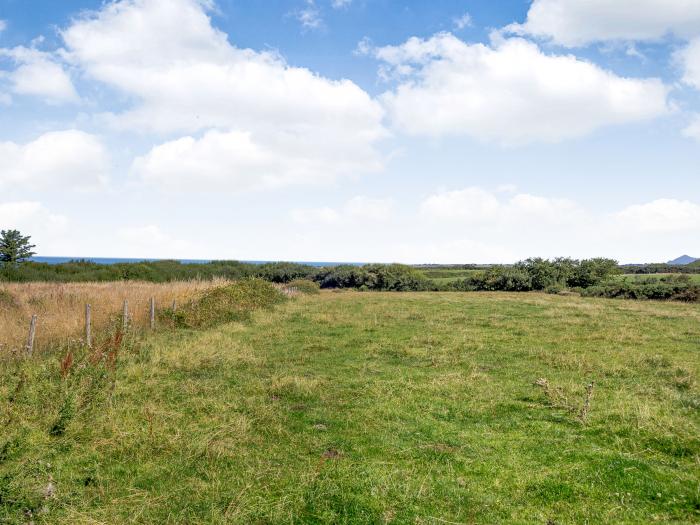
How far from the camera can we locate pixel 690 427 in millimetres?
7090

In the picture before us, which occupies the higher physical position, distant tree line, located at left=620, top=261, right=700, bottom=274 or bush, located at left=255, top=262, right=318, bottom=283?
distant tree line, located at left=620, top=261, right=700, bottom=274

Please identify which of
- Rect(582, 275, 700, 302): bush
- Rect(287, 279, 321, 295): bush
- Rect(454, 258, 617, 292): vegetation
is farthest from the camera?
Rect(454, 258, 617, 292): vegetation

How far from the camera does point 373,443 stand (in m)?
6.96

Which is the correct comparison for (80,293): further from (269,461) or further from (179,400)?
(269,461)

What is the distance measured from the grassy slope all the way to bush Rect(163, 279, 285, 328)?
20.7ft

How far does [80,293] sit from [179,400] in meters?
14.4

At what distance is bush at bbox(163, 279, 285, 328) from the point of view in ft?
62.7

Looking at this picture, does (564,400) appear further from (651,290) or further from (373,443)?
(651,290)

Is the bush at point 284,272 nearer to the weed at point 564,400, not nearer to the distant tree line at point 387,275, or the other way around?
the distant tree line at point 387,275

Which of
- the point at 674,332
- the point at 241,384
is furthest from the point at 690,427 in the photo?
the point at 674,332

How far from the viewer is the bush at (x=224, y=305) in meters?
19.1

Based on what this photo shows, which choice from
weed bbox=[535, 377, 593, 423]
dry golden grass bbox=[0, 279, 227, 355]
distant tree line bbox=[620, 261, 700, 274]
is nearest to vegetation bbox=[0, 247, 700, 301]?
dry golden grass bbox=[0, 279, 227, 355]

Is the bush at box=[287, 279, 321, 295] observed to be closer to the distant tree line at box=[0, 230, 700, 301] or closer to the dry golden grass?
the distant tree line at box=[0, 230, 700, 301]

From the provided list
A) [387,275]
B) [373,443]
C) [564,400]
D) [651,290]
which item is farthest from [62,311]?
[387,275]
